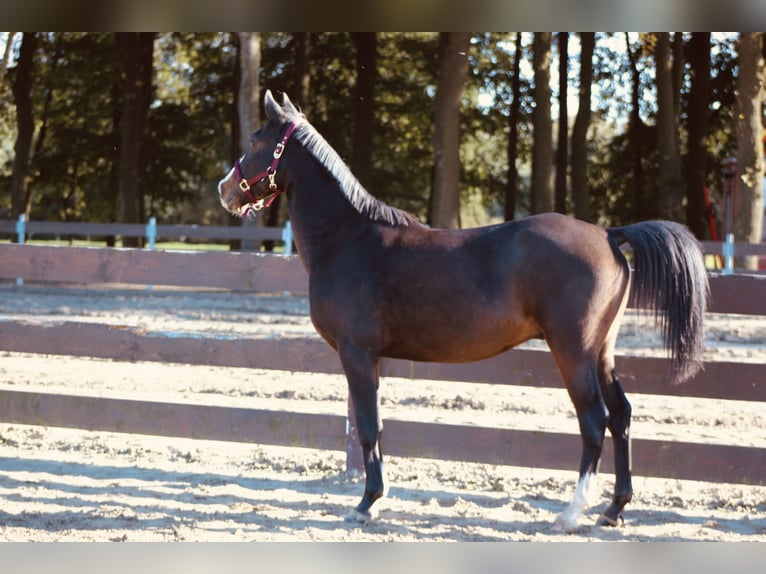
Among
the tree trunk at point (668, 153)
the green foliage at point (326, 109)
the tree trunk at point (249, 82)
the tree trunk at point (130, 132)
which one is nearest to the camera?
the tree trunk at point (249, 82)

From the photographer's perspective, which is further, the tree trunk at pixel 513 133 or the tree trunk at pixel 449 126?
the tree trunk at pixel 513 133

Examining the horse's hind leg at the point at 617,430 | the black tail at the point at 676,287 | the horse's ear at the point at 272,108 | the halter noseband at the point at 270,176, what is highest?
the horse's ear at the point at 272,108

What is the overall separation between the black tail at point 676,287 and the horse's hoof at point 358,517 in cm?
187

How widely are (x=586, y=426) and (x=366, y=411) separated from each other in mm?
1187

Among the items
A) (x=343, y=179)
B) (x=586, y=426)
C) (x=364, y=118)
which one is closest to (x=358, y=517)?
(x=586, y=426)

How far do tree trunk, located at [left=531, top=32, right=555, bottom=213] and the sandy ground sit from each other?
1169 centimetres

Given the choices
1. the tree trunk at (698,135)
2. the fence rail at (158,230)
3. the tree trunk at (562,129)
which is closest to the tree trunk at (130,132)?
the fence rail at (158,230)

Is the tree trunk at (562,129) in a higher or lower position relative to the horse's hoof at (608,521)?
higher

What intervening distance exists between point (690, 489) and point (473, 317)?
2021 mm

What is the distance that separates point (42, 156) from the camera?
27250 mm

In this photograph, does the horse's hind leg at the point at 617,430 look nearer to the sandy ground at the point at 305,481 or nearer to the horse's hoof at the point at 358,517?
the sandy ground at the point at 305,481

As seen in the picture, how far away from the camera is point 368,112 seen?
20.3 m

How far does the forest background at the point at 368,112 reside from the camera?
21.3 meters

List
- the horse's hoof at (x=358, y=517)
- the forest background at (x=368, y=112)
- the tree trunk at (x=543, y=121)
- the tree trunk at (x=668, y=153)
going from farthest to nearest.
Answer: the forest background at (x=368, y=112) < the tree trunk at (x=668, y=153) < the tree trunk at (x=543, y=121) < the horse's hoof at (x=358, y=517)
